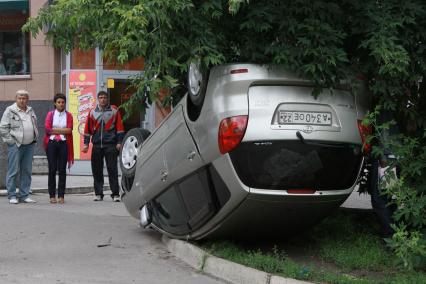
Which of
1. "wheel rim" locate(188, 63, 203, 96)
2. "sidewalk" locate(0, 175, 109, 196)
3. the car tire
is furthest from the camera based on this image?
"sidewalk" locate(0, 175, 109, 196)

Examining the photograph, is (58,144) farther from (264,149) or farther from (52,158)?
(264,149)

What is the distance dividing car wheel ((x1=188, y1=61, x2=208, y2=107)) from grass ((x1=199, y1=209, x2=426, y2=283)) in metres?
1.42

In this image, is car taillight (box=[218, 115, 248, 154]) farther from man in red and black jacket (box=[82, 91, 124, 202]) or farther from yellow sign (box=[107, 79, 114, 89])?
yellow sign (box=[107, 79, 114, 89])

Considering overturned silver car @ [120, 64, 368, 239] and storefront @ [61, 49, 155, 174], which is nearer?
overturned silver car @ [120, 64, 368, 239]

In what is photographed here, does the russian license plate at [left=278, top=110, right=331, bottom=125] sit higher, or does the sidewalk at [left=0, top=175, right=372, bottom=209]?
the russian license plate at [left=278, top=110, right=331, bottom=125]

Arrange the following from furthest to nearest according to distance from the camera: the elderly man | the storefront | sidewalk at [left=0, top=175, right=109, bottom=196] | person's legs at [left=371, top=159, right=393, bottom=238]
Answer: the storefront
sidewalk at [left=0, top=175, right=109, bottom=196]
the elderly man
person's legs at [left=371, top=159, right=393, bottom=238]

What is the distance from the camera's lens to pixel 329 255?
219 inches

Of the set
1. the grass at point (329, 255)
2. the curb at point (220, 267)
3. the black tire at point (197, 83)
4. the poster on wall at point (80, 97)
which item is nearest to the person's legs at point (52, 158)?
the curb at point (220, 267)

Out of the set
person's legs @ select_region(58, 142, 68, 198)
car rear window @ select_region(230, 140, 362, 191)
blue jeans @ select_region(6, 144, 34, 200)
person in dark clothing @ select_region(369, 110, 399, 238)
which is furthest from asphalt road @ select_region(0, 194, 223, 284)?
person in dark clothing @ select_region(369, 110, 399, 238)

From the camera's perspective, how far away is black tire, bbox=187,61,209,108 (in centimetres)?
509

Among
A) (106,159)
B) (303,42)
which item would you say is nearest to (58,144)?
(106,159)

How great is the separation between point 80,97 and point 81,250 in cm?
874

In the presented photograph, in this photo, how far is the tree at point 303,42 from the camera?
4617mm

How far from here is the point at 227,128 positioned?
4840 millimetres
